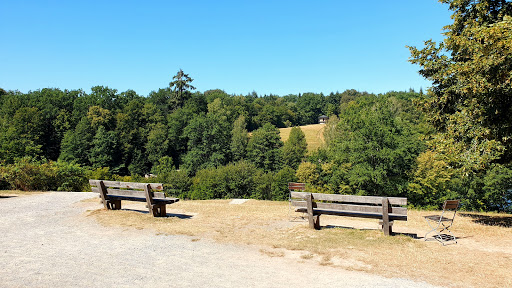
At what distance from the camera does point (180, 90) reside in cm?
8819

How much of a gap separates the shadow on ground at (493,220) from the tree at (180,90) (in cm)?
7909

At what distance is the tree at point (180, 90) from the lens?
8594 centimetres

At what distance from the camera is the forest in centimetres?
1052

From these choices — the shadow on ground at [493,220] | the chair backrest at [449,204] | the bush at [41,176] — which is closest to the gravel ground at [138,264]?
the chair backrest at [449,204]

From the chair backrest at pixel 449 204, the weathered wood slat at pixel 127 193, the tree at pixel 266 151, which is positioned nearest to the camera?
the chair backrest at pixel 449 204

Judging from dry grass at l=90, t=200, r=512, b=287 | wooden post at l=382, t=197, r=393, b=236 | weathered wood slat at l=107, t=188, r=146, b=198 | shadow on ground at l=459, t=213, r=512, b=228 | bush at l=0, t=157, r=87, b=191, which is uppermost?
bush at l=0, t=157, r=87, b=191

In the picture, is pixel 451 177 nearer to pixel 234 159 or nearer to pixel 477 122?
pixel 477 122

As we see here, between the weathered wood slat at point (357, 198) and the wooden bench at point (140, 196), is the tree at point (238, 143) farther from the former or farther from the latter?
the weathered wood slat at point (357, 198)

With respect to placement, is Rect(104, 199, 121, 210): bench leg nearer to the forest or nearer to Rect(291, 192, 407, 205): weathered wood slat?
Rect(291, 192, 407, 205): weathered wood slat

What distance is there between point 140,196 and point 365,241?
7.18 meters

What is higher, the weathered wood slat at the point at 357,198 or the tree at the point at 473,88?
the tree at the point at 473,88

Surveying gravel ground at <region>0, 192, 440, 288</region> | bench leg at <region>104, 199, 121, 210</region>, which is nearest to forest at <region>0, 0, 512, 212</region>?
gravel ground at <region>0, 192, 440, 288</region>

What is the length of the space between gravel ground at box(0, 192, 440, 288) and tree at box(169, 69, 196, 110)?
258 feet

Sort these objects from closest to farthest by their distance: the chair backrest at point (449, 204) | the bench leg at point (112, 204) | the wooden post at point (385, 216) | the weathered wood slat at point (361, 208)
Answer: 1. the chair backrest at point (449, 204)
2. the wooden post at point (385, 216)
3. the weathered wood slat at point (361, 208)
4. the bench leg at point (112, 204)
